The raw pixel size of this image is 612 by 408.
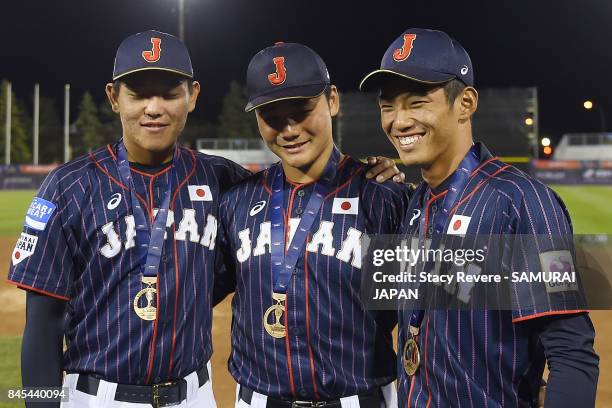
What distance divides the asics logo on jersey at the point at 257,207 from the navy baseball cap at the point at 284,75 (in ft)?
1.43

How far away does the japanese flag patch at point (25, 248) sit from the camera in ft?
9.53

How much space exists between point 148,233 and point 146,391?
0.73 m

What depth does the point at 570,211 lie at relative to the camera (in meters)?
19.1

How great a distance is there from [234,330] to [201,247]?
0.42 meters

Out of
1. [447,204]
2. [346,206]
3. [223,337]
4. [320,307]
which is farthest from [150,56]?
[223,337]

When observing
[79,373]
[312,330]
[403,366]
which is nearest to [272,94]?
[312,330]

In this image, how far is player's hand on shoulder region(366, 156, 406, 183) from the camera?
301cm

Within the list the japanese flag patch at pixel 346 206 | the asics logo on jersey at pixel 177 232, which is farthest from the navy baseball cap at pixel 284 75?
the asics logo on jersey at pixel 177 232

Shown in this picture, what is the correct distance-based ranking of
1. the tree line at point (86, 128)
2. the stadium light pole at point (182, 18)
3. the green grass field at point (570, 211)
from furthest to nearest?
the tree line at point (86, 128) → the stadium light pole at point (182, 18) → the green grass field at point (570, 211)

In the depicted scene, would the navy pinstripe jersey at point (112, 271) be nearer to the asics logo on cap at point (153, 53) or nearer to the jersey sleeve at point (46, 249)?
the jersey sleeve at point (46, 249)

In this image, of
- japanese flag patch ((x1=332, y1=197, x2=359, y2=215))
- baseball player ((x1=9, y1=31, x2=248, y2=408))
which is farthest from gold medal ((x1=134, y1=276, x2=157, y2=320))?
japanese flag patch ((x1=332, y1=197, x2=359, y2=215))

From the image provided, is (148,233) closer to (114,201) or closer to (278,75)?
(114,201)

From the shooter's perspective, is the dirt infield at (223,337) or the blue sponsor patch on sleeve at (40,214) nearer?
the blue sponsor patch on sleeve at (40,214)

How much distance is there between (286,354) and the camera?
2.77 metres
